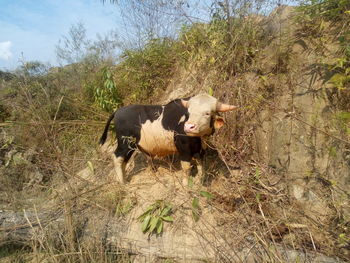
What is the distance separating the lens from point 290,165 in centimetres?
313

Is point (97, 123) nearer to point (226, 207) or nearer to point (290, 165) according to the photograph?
point (226, 207)

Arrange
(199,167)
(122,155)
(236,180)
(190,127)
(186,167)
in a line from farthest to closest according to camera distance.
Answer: (122,155) < (199,167) < (186,167) < (236,180) < (190,127)

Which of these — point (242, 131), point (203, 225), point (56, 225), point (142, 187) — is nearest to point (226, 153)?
point (242, 131)

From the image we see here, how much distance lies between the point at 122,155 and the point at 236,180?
1.44m

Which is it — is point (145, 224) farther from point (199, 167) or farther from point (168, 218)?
point (199, 167)

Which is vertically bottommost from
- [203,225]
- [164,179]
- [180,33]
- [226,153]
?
[203,225]

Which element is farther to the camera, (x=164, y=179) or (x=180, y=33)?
(x=180, y=33)

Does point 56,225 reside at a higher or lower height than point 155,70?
lower

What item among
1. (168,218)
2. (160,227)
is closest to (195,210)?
(168,218)

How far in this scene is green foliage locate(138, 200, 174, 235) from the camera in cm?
289

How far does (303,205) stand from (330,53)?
1.76 metres

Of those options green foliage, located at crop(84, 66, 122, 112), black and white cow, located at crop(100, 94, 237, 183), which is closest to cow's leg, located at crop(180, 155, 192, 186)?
black and white cow, located at crop(100, 94, 237, 183)

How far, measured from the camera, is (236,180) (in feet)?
10.2

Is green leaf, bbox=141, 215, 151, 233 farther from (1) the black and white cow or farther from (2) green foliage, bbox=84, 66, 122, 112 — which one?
(2) green foliage, bbox=84, 66, 122, 112
